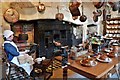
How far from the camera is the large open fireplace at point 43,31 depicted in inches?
202

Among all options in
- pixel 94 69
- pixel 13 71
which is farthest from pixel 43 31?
pixel 94 69

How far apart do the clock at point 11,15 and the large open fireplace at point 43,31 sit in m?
0.25

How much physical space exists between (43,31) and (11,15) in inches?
43.9

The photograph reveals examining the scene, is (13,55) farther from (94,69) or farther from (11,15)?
(11,15)

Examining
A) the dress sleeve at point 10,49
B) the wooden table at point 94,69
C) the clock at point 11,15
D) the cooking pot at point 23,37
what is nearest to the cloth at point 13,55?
the dress sleeve at point 10,49

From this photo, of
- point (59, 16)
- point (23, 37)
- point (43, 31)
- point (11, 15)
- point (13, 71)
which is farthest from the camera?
point (59, 16)

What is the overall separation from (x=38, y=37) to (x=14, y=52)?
217 cm

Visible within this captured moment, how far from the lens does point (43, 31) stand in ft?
17.6

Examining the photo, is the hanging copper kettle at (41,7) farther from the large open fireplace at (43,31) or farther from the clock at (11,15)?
the clock at (11,15)

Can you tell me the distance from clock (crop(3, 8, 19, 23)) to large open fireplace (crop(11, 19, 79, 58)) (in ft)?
0.83

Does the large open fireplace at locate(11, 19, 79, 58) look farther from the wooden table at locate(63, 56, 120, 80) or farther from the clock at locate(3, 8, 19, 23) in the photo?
the wooden table at locate(63, 56, 120, 80)

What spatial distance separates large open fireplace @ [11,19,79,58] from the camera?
5.13 metres

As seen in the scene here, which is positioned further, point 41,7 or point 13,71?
point 41,7

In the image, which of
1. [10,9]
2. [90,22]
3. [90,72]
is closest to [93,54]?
[90,72]
